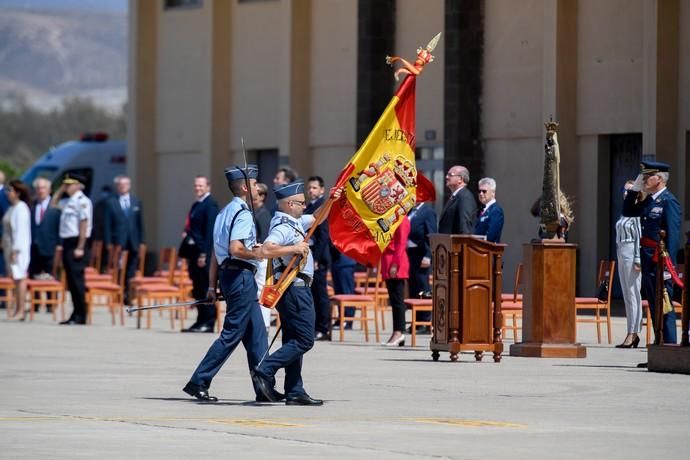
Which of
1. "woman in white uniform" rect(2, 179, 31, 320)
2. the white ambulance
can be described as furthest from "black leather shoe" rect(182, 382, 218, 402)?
the white ambulance

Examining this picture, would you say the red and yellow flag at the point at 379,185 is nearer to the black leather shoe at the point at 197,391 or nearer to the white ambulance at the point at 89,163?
the black leather shoe at the point at 197,391

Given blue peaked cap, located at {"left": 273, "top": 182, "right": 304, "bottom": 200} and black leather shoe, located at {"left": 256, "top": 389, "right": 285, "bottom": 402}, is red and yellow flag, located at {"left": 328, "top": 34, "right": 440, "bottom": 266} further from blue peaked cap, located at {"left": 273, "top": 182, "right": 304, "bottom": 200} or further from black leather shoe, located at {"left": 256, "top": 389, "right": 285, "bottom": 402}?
black leather shoe, located at {"left": 256, "top": 389, "right": 285, "bottom": 402}

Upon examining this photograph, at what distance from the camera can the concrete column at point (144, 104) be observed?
40.4m

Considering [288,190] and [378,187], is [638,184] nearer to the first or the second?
[378,187]

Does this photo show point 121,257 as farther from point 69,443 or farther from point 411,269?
point 69,443

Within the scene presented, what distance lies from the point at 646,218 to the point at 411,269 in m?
4.77

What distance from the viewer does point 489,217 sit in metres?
20.1

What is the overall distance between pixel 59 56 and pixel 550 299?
16989 cm

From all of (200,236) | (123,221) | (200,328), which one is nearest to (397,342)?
(200,236)

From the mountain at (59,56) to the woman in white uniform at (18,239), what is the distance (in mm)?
147405

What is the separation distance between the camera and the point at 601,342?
22500 mm

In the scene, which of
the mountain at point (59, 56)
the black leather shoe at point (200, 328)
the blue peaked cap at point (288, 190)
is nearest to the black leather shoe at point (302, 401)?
the blue peaked cap at point (288, 190)

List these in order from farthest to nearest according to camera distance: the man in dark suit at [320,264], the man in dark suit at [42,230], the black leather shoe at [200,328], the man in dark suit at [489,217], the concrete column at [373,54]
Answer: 1. the concrete column at [373,54]
2. the man in dark suit at [42,230]
3. the black leather shoe at [200,328]
4. the man in dark suit at [320,264]
5. the man in dark suit at [489,217]

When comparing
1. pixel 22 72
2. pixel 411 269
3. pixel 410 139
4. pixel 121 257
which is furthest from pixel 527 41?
pixel 22 72
